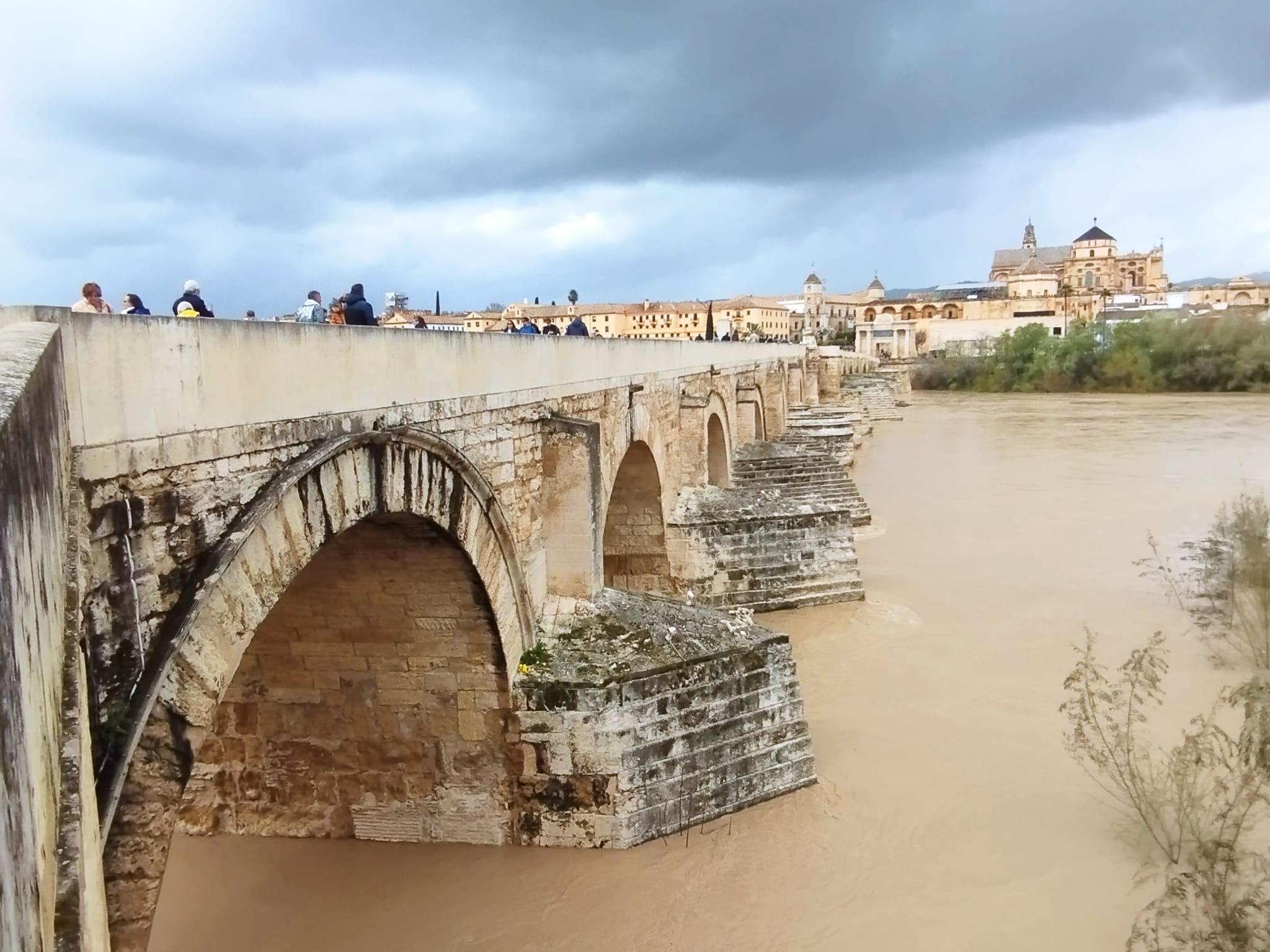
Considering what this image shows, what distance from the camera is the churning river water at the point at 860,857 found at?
5398mm

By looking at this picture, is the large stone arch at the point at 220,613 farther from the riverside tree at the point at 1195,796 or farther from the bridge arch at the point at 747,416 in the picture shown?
the bridge arch at the point at 747,416

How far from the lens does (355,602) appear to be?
5621 millimetres

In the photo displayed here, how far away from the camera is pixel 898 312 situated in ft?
234

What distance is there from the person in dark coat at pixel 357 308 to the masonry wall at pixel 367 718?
1.40 meters

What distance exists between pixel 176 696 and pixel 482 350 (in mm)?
3061

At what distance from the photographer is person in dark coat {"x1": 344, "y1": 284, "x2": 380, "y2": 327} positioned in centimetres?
576

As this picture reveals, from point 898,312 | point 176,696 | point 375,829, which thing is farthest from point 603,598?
point 898,312

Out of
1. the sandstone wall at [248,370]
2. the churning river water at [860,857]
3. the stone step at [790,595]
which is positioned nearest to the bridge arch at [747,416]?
the stone step at [790,595]

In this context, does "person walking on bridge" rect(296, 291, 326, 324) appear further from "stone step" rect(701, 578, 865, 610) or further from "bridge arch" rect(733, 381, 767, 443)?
"bridge arch" rect(733, 381, 767, 443)

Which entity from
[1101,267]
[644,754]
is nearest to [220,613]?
[644,754]

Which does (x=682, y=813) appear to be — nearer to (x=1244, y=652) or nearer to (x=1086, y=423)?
(x=1244, y=652)

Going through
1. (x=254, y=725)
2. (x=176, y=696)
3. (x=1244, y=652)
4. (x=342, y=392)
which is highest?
(x=342, y=392)

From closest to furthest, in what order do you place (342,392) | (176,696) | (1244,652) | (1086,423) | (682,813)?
(176,696) → (342,392) → (682,813) → (1244,652) → (1086,423)

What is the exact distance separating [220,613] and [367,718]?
111 inches
